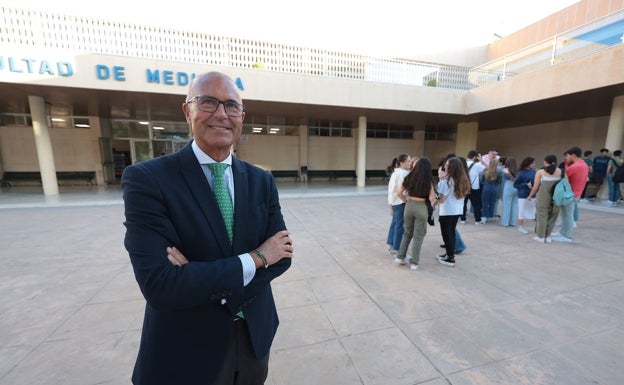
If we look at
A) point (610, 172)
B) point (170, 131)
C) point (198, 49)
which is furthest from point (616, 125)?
point (170, 131)

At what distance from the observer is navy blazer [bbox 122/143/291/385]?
1039 millimetres

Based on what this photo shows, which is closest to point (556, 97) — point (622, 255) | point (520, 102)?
point (520, 102)

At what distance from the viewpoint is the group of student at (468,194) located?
394 cm

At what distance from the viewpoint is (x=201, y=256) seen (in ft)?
3.75

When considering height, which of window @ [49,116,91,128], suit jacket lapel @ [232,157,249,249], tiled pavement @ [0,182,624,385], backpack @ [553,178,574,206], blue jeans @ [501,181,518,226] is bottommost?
tiled pavement @ [0,182,624,385]

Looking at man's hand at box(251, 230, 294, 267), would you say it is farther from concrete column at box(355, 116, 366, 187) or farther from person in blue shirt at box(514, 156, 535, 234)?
concrete column at box(355, 116, 366, 187)

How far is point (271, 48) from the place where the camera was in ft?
35.0

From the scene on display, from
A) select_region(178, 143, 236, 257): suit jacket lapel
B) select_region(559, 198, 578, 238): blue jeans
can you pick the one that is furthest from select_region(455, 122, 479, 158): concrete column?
select_region(178, 143, 236, 257): suit jacket lapel

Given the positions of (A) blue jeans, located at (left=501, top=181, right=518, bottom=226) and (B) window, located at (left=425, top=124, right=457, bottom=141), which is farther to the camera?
(B) window, located at (left=425, top=124, right=457, bottom=141)

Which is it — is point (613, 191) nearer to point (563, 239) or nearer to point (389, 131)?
point (563, 239)

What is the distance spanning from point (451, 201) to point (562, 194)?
2699mm

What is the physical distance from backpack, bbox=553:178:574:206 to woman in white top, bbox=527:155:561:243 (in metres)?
0.08

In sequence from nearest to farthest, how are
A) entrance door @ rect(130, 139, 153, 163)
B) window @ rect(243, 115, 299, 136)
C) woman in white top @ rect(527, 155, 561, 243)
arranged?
woman in white top @ rect(527, 155, 561, 243) < entrance door @ rect(130, 139, 153, 163) < window @ rect(243, 115, 299, 136)

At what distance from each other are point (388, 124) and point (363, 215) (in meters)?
12.2
